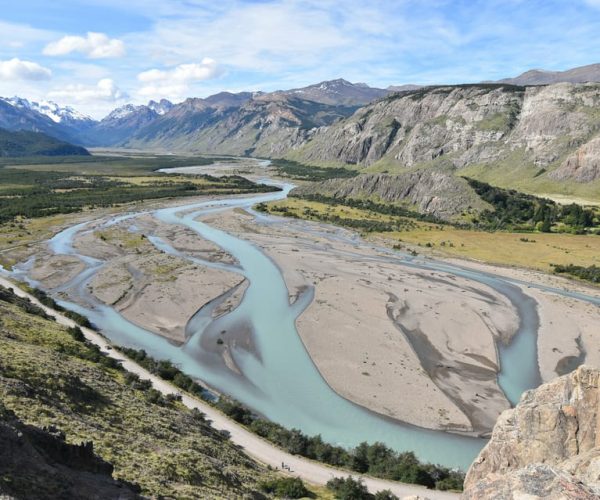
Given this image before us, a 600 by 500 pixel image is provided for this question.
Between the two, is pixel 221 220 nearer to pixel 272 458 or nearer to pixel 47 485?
pixel 272 458

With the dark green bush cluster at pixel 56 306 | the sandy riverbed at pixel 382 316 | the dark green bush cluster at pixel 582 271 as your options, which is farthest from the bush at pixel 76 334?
the dark green bush cluster at pixel 582 271

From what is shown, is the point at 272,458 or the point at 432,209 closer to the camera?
the point at 272,458

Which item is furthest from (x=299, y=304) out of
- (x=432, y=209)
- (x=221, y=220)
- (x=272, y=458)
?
(x=432, y=209)

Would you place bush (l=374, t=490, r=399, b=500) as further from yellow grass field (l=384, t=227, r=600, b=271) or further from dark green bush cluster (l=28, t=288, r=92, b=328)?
yellow grass field (l=384, t=227, r=600, b=271)

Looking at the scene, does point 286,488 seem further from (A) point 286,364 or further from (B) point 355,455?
(A) point 286,364

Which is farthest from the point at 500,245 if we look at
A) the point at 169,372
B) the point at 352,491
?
the point at 352,491

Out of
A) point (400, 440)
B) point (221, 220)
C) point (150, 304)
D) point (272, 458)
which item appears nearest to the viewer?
point (272, 458)

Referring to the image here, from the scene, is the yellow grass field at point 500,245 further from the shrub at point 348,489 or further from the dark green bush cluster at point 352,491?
the shrub at point 348,489
